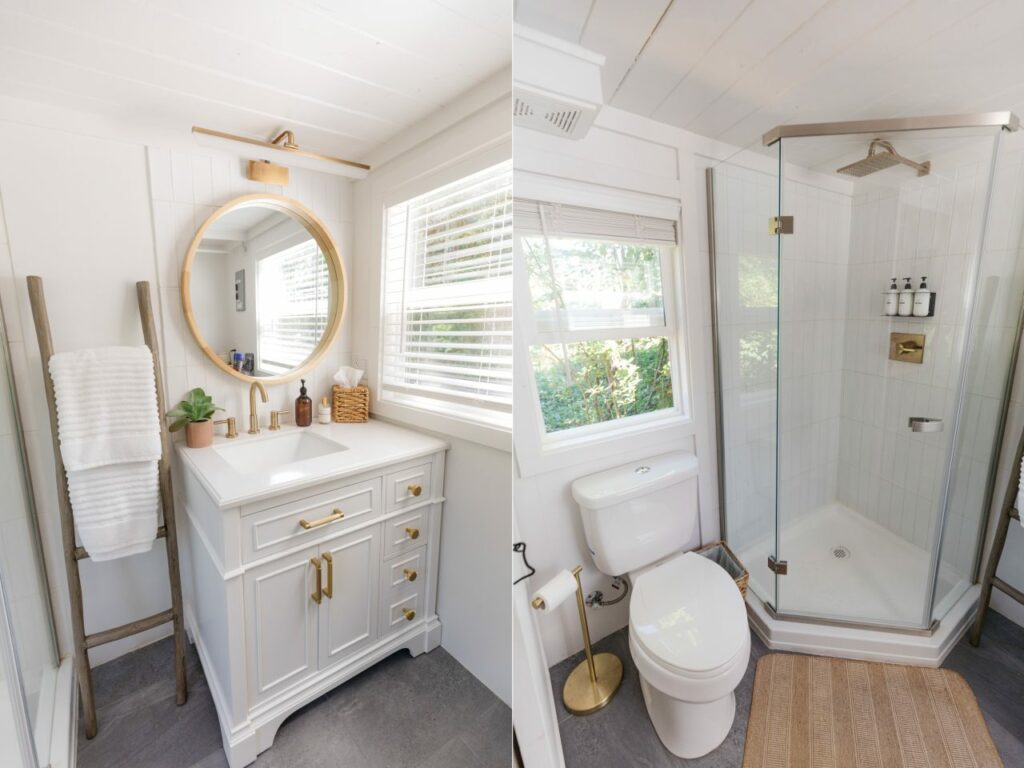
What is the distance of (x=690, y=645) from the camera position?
48 cm

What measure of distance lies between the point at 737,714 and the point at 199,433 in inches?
26.2

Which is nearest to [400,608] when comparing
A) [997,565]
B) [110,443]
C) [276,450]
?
[276,450]

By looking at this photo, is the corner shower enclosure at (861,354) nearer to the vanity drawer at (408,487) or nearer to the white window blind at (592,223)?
the white window blind at (592,223)

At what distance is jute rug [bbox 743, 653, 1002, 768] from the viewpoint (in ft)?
1.11

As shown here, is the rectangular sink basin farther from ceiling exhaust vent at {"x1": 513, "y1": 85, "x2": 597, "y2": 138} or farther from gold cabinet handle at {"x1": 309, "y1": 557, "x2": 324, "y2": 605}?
ceiling exhaust vent at {"x1": 513, "y1": 85, "x2": 597, "y2": 138}

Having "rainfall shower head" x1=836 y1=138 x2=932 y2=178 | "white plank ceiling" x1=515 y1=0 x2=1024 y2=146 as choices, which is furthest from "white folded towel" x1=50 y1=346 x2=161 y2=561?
"rainfall shower head" x1=836 y1=138 x2=932 y2=178

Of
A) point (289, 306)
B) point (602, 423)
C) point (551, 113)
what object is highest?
point (551, 113)

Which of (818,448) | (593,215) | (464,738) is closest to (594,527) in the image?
(593,215)

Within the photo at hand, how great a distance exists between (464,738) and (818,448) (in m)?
0.59

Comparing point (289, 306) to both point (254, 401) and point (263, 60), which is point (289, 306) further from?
point (263, 60)

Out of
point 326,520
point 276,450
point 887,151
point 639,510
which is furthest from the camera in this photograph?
point 276,450

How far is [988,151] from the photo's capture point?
39 cm

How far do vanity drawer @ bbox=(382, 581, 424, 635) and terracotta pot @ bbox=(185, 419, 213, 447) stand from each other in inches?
12.2

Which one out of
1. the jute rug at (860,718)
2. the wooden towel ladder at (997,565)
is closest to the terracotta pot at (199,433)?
A: the jute rug at (860,718)
